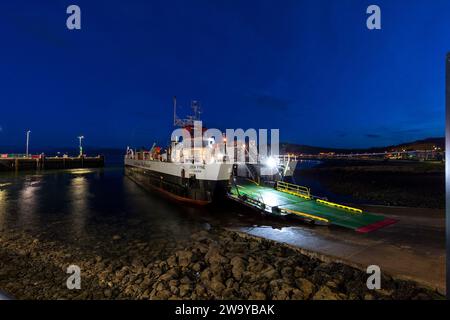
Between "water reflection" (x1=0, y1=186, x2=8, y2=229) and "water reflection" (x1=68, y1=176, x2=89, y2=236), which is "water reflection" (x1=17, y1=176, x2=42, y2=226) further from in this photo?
"water reflection" (x1=68, y1=176, x2=89, y2=236)

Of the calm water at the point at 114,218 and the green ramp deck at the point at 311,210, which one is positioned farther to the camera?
the calm water at the point at 114,218

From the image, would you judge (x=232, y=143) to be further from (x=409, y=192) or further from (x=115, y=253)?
(x=409, y=192)

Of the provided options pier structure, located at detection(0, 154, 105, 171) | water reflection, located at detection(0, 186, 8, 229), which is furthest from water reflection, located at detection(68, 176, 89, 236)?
pier structure, located at detection(0, 154, 105, 171)

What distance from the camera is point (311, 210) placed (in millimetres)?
13211

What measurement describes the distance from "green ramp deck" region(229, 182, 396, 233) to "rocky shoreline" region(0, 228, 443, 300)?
9.84ft

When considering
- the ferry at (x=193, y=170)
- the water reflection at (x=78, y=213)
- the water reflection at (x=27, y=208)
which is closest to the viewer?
the water reflection at (x=78, y=213)

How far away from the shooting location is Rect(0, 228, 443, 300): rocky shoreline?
21.0ft

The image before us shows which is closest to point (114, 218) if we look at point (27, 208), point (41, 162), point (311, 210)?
point (27, 208)

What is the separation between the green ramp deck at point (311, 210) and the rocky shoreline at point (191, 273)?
300 cm

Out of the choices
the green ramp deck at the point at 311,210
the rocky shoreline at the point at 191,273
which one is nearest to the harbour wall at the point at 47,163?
the rocky shoreline at the point at 191,273

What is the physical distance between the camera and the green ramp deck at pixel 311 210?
445 inches

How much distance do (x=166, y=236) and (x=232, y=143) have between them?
10335mm

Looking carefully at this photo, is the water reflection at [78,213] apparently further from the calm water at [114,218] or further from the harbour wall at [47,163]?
the harbour wall at [47,163]

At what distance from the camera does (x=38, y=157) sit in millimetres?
67312
